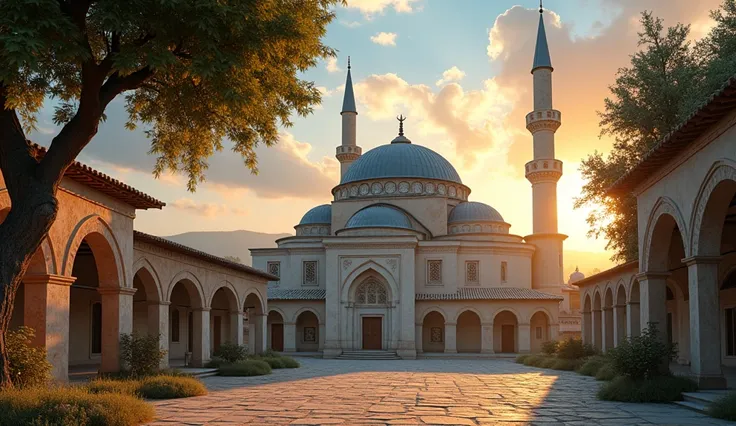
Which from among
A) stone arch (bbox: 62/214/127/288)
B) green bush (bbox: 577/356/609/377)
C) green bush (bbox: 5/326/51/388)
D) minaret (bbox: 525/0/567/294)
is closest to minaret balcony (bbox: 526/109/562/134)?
minaret (bbox: 525/0/567/294)

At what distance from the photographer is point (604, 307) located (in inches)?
1158

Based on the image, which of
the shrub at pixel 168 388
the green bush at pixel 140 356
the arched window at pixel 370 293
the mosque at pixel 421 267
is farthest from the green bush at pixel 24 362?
the arched window at pixel 370 293

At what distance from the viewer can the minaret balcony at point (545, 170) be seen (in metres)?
42.8

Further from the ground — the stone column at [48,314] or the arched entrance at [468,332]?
the stone column at [48,314]

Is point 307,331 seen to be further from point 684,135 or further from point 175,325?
point 684,135

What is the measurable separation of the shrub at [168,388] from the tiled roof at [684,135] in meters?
9.86

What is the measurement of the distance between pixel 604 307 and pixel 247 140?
2098 centimetres

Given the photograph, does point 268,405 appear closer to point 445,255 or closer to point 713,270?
point 713,270

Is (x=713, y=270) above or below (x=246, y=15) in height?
below

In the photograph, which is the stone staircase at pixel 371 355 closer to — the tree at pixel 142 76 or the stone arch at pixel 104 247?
the stone arch at pixel 104 247

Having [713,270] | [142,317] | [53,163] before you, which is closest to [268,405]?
[53,163]

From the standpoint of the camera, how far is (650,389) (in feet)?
43.5

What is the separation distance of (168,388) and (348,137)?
133 feet

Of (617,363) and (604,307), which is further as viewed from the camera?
(604,307)
